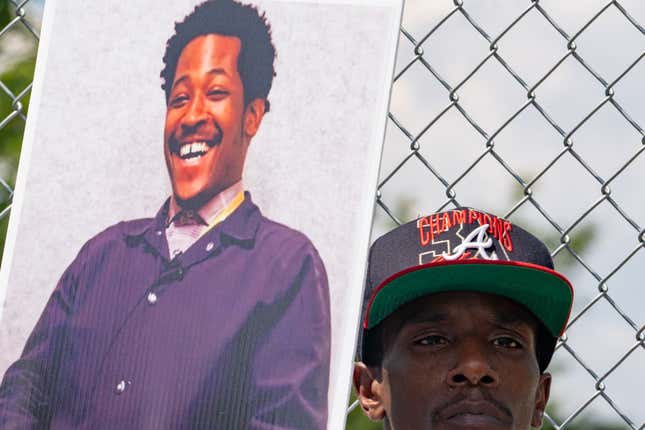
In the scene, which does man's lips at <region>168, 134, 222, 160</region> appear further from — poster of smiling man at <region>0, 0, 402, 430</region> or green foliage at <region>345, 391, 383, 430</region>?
green foliage at <region>345, 391, 383, 430</region>

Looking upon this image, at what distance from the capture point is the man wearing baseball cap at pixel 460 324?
212 centimetres

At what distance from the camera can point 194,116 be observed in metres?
2.37

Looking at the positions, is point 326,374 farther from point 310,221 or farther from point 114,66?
point 114,66

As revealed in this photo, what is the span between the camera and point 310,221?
222 centimetres

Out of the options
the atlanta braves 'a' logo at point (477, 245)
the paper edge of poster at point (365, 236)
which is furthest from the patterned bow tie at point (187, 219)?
the atlanta braves 'a' logo at point (477, 245)

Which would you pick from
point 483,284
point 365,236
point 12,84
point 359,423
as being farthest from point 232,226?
point 359,423

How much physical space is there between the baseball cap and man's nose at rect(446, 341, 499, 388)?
0.13 meters

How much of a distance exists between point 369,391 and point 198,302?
1.24 feet

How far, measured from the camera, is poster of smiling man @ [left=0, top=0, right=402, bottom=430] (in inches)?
85.2

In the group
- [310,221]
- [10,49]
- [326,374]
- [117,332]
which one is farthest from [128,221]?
[10,49]

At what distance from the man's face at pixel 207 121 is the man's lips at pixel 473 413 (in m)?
0.61

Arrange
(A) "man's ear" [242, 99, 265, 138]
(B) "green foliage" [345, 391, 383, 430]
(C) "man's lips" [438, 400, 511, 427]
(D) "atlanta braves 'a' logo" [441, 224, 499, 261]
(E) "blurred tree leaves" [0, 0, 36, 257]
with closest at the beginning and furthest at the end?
(C) "man's lips" [438, 400, 511, 427] < (D) "atlanta braves 'a' logo" [441, 224, 499, 261] < (A) "man's ear" [242, 99, 265, 138] < (E) "blurred tree leaves" [0, 0, 36, 257] < (B) "green foliage" [345, 391, 383, 430]

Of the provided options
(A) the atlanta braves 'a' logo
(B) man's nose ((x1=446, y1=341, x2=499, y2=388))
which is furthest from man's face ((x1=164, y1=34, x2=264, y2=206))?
(B) man's nose ((x1=446, y1=341, x2=499, y2=388))

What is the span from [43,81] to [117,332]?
556 mm
